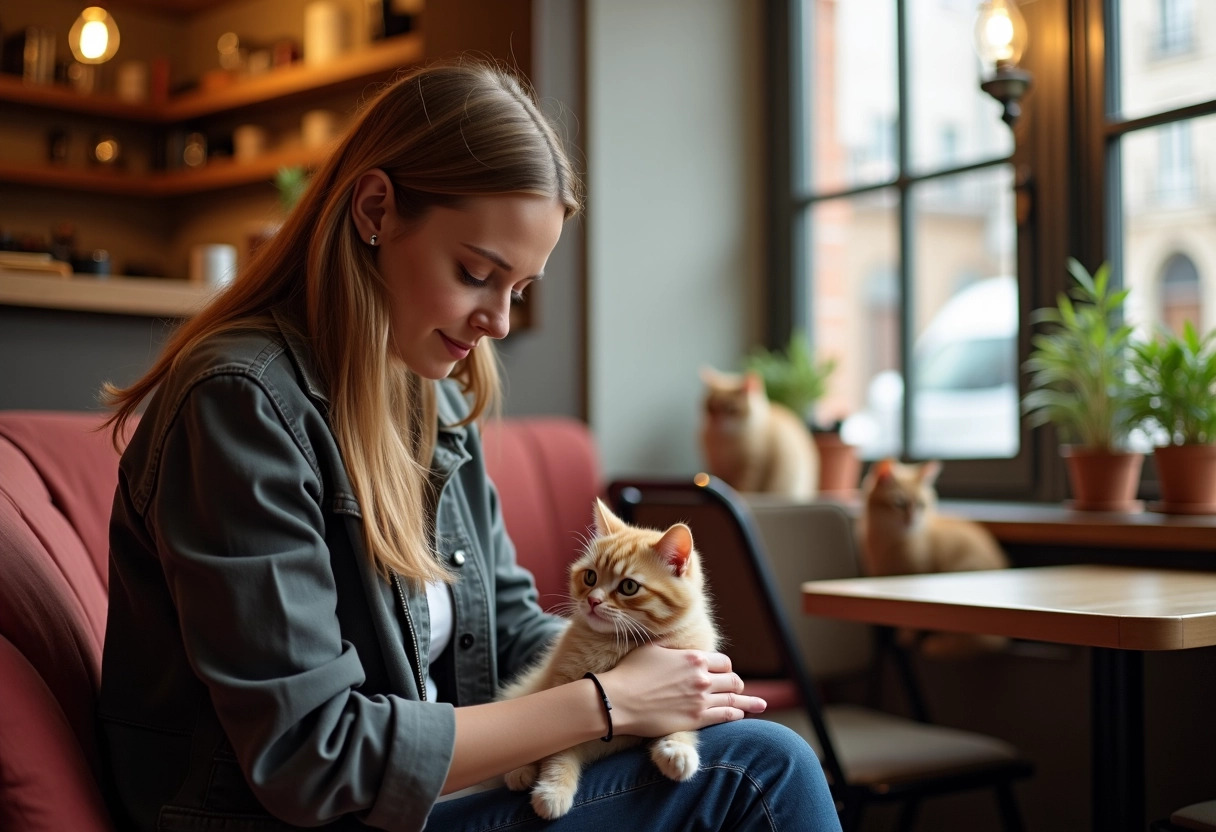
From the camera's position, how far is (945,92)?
3.19m

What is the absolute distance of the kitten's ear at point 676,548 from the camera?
4.48ft

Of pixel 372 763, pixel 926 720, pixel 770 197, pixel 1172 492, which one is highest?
pixel 770 197

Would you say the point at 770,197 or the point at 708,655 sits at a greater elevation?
the point at 770,197

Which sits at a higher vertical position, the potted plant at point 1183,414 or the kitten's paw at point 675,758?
the potted plant at point 1183,414

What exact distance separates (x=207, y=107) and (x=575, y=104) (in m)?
2.38

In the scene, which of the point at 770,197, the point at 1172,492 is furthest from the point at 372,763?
the point at 770,197

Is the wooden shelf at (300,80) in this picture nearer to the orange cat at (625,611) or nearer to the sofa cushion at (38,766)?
the orange cat at (625,611)

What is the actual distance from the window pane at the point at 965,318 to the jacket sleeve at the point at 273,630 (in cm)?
224

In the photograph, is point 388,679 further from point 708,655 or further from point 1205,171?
point 1205,171

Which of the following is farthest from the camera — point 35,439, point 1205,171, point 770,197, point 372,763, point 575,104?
point 770,197

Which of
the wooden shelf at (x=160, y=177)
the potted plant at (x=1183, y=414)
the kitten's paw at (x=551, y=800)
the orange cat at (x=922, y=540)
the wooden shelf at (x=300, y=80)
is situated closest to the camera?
the kitten's paw at (x=551, y=800)

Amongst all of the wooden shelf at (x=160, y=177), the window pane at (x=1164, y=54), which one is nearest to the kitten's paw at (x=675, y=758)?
the window pane at (x=1164, y=54)

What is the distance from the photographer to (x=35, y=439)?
1730 mm

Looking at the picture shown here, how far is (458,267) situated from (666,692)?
0.54m
